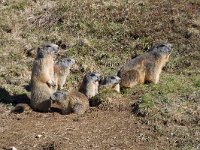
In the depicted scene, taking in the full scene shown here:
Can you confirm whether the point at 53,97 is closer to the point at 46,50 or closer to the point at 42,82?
the point at 42,82

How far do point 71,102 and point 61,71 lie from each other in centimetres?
204

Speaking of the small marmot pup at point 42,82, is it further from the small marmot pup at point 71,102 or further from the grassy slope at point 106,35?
the grassy slope at point 106,35

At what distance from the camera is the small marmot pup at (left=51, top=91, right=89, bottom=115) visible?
1184 centimetres

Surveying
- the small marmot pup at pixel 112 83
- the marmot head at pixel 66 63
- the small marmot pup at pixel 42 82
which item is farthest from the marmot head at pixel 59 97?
the marmot head at pixel 66 63

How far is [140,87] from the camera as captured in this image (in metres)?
13.1

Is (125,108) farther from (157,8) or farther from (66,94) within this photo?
(157,8)

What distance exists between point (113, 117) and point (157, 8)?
6.44m

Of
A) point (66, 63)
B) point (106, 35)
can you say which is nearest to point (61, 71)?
point (66, 63)

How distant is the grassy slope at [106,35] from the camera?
13914 mm

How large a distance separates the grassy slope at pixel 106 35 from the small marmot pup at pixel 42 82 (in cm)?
99

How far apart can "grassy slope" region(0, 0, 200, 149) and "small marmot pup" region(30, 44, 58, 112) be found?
0.99 meters

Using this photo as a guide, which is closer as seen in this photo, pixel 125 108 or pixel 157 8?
pixel 125 108

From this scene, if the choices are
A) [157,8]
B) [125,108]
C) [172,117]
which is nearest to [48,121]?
[125,108]

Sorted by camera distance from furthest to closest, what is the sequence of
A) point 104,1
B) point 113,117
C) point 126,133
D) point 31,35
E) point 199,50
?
point 104,1 → point 31,35 → point 199,50 → point 113,117 → point 126,133
